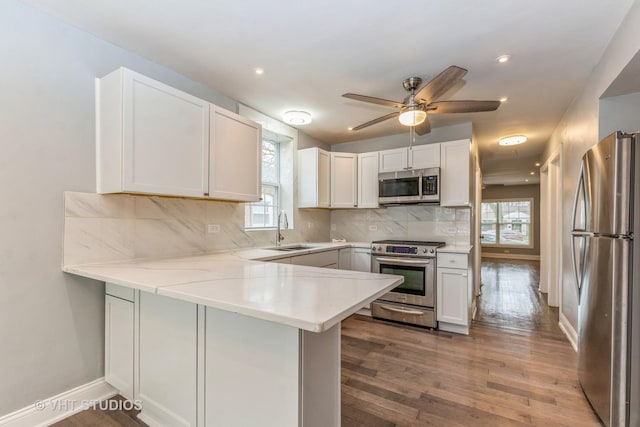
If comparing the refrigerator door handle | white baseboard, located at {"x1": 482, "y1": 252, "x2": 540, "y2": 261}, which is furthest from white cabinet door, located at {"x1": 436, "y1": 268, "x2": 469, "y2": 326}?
white baseboard, located at {"x1": 482, "y1": 252, "x2": 540, "y2": 261}

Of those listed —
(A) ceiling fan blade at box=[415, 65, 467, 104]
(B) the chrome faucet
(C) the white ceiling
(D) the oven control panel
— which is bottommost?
(D) the oven control panel

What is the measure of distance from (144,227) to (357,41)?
2187mm

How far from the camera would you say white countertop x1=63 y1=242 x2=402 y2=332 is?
3.38 feet

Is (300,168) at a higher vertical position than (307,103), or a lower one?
lower

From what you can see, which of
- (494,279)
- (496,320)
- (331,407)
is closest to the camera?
(331,407)

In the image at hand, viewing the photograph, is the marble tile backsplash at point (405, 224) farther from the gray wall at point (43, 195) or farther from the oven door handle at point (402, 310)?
the gray wall at point (43, 195)

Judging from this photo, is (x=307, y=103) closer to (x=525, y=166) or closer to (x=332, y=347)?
(x=332, y=347)

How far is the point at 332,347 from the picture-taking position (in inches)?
54.6

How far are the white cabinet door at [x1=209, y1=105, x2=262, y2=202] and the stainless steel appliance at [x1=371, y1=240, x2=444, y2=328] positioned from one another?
1.79m

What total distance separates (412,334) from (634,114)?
2.70 m

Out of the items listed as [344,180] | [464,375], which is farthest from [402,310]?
[344,180]

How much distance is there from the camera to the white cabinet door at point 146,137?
194cm

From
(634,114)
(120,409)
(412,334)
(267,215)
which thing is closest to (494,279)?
(412,334)

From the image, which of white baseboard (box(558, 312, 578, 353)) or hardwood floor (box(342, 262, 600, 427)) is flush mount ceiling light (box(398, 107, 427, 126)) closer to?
hardwood floor (box(342, 262, 600, 427))
